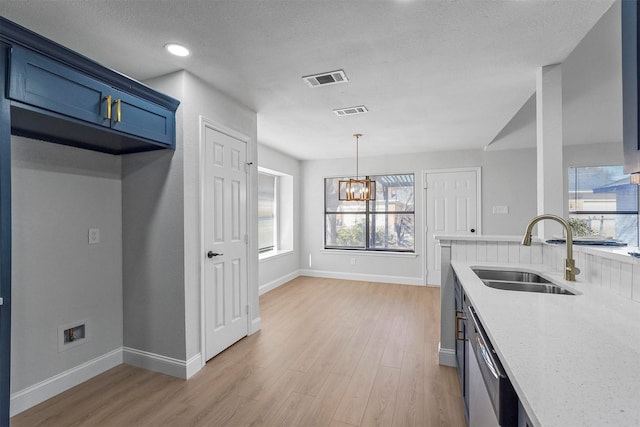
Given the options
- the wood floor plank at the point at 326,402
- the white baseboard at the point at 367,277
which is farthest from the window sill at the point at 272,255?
the wood floor plank at the point at 326,402

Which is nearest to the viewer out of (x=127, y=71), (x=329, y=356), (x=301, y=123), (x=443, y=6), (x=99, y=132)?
(x=443, y=6)

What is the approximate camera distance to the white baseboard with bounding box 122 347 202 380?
7.72 feet

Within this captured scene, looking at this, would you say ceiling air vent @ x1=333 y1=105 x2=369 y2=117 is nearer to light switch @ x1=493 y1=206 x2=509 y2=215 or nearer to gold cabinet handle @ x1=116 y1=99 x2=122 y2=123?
gold cabinet handle @ x1=116 y1=99 x2=122 y2=123

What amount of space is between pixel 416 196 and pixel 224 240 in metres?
3.80

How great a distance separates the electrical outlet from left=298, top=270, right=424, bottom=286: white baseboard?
4104 mm

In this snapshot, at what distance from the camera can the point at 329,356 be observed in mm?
2707

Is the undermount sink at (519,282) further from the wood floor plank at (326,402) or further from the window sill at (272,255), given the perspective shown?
the window sill at (272,255)

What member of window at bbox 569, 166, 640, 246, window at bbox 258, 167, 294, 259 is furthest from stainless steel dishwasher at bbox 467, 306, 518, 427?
window at bbox 569, 166, 640, 246

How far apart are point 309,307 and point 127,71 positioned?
3.30 metres

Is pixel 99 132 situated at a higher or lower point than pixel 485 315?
higher

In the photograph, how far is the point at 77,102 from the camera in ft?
5.84

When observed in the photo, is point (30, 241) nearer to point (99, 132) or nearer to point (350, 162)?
point (99, 132)

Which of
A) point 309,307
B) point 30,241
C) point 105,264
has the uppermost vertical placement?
point 30,241

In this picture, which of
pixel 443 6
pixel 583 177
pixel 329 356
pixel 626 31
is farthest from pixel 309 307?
pixel 583 177
